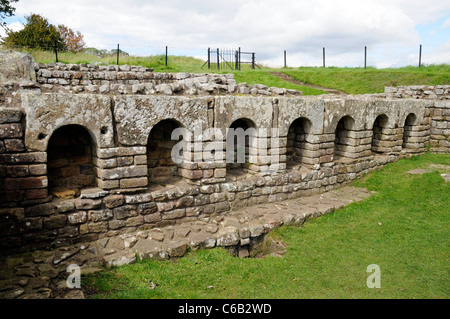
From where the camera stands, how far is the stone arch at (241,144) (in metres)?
8.63

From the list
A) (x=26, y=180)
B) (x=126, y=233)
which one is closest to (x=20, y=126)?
(x=26, y=180)

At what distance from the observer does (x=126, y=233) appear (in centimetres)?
686

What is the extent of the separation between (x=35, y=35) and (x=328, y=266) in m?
27.7

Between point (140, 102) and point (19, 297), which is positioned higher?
point (140, 102)

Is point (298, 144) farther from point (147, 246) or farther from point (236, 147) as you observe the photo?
point (147, 246)

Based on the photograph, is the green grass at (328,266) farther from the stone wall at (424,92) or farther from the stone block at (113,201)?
the stone wall at (424,92)

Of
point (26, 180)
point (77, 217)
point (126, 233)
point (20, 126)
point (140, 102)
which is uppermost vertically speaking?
point (140, 102)

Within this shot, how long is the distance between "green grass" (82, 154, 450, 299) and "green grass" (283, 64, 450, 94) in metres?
11.8

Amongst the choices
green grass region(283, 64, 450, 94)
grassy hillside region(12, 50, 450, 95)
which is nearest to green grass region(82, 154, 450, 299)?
grassy hillside region(12, 50, 450, 95)

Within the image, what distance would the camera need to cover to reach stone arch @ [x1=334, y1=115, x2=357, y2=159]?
10578 mm

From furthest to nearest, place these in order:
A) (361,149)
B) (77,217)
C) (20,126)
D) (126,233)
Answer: (361,149) → (126,233) → (77,217) → (20,126)

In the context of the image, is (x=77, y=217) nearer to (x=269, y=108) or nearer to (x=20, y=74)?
(x=20, y=74)

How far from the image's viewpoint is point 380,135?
12.0 metres

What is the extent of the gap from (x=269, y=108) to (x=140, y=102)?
3.09 meters
